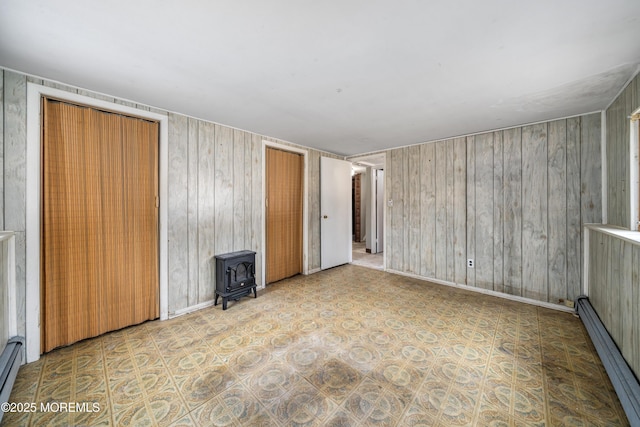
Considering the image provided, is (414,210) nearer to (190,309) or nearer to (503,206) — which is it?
(503,206)

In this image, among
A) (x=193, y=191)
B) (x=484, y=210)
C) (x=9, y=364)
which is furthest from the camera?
(x=484, y=210)

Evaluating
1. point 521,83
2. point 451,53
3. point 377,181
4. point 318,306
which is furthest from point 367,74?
point 377,181

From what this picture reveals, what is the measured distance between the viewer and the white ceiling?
1.32 meters

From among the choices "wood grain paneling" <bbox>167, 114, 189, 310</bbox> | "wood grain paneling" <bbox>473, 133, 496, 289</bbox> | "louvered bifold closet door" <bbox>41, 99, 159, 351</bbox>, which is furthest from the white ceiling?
"wood grain paneling" <bbox>473, 133, 496, 289</bbox>

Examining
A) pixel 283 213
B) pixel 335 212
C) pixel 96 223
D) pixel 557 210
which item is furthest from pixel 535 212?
pixel 96 223

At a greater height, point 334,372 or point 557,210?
point 557,210

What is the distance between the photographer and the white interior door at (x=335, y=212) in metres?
4.68

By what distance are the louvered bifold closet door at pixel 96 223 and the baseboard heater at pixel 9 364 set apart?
19 centimetres

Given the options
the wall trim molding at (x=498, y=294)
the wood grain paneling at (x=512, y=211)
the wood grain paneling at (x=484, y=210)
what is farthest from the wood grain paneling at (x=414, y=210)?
the wood grain paneling at (x=512, y=211)

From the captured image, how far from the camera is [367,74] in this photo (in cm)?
195

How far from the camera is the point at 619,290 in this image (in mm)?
1877

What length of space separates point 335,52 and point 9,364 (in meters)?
3.09

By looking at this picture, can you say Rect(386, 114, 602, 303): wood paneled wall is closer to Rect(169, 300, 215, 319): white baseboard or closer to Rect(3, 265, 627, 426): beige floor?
Rect(3, 265, 627, 426): beige floor

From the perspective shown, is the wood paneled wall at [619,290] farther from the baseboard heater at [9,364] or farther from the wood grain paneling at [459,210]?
the baseboard heater at [9,364]
